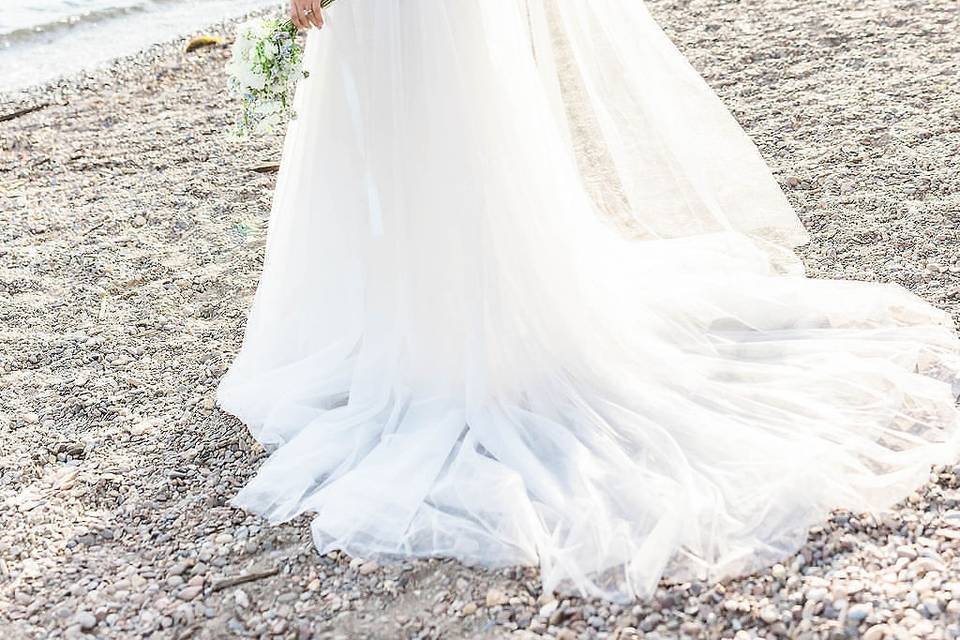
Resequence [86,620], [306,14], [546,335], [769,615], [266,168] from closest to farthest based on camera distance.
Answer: [769,615] → [86,620] → [306,14] → [546,335] → [266,168]

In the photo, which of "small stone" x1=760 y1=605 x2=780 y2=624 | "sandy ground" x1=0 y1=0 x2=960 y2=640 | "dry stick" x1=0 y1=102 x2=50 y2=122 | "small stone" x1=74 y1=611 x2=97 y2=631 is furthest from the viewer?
"dry stick" x1=0 y1=102 x2=50 y2=122

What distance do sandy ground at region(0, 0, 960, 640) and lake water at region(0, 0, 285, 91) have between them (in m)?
1.08

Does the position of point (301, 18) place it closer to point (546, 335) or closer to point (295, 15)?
point (295, 15)

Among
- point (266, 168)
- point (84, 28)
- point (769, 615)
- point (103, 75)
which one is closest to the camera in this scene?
point (769, 615)

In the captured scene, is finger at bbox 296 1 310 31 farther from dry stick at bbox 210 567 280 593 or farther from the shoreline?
the shoreline

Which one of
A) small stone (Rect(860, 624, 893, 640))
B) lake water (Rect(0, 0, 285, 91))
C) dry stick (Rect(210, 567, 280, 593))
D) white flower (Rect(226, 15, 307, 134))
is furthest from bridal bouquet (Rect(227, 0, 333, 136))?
lake water (Rect(0, 0, 285, 91))

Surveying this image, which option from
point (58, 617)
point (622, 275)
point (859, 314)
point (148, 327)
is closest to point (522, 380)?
point (622, 275)

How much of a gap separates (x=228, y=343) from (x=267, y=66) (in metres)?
1.48

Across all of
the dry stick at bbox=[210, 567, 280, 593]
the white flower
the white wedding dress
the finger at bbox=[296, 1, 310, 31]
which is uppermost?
the finger at bbox=[296, 1, 310, 31]

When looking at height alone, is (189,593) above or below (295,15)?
below

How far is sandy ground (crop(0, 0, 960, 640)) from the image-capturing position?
278cm

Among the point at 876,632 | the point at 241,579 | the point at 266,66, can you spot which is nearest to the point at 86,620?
the point at 241,579

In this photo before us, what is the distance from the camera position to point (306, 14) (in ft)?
10.8

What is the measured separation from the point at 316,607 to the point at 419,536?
33 cm
